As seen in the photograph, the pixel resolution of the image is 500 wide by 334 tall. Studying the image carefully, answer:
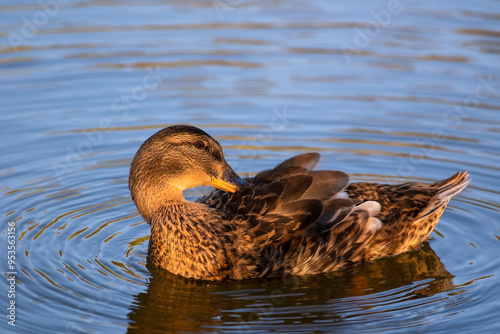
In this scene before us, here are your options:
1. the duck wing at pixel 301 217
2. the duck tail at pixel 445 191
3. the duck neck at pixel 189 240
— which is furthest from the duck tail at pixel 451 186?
the duck neck at pixel 189 240

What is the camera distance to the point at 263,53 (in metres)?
14.8

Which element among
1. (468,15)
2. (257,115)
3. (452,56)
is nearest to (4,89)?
(257,115)

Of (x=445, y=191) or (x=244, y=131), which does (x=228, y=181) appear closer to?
(x=445, y=191)

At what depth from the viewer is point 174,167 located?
335 inches

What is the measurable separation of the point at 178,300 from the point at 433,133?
5.52m

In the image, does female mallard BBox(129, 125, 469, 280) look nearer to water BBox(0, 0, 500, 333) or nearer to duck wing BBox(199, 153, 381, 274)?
duck wing BBox(199, 153, 381, 274)

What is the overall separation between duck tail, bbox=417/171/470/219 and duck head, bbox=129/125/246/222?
206 centimetres

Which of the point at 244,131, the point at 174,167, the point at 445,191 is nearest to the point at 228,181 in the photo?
the point at 174,167

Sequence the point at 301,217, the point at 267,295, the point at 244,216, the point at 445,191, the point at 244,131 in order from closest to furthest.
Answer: the point at 267,295, the point at 301,217, the point at 244,216, the point at 445,191, the point at 244,131

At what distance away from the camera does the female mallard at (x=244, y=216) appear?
8336 millimetres

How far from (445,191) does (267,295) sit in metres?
2.41

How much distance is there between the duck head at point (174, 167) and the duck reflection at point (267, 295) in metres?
0.80

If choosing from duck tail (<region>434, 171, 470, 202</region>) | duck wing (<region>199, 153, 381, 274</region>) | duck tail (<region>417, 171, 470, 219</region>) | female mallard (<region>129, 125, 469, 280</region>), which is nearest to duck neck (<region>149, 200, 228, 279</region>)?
female mallard (<region>129, 125, 469, 280</region>)

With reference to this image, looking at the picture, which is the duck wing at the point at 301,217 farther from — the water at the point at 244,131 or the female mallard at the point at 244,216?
the water at the point at 244,131
